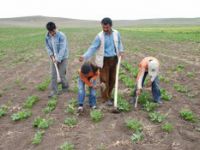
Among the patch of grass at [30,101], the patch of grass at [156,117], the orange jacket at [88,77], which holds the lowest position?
the patch of grass at [30,101]

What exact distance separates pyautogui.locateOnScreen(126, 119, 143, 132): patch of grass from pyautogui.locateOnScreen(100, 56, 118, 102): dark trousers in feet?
5.15

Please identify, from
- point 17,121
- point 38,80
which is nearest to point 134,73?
point 38,80

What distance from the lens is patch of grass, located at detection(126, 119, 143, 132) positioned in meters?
7.02

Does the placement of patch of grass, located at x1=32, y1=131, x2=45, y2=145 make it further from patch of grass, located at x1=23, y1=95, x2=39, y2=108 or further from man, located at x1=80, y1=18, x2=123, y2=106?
patch of grass, located at x1=23, y1=95, x2=39, y2=108

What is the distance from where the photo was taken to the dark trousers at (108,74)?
849 cm

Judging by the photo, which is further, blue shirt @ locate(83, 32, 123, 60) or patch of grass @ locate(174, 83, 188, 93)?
patch of grass @ locate(174, 83, 188, 93)

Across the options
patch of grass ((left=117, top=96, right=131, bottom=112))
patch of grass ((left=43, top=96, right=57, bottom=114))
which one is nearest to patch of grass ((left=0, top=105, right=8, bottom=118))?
patch of grass ((left=43, top=96, right=57, bottom=114))

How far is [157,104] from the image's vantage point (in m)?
8.44

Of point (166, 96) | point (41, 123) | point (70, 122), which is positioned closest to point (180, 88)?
point (166, 96)

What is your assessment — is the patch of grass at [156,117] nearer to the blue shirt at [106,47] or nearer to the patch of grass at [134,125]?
the patch of grass at [134,125]

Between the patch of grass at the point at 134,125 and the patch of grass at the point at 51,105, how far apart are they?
213cm

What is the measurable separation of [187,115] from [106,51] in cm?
221

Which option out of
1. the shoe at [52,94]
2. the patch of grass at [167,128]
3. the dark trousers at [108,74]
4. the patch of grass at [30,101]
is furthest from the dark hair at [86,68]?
the shoe at [52,94]

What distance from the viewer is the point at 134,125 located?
707 centimetres
